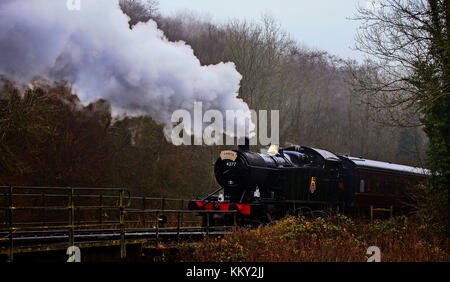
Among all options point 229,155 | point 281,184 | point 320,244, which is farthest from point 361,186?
point 320,244

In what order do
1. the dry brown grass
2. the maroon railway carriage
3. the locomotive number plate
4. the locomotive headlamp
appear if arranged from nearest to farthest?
1. the dry brown grass
2. the locomotive number plate
3. the locomotive headlamp
4. the maroon railway carriage

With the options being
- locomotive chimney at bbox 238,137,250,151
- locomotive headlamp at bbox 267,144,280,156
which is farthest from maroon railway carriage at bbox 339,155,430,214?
locomotive chimney at bbox 238,137,250,151

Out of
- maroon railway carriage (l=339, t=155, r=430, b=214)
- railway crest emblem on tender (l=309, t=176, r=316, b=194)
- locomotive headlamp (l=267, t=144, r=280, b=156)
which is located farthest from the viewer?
maroon railway carriage (l=339, t=155, r=430, b=214)

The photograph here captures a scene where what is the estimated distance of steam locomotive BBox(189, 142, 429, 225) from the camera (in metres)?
14.9

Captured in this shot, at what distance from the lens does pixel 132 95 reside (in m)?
15.1

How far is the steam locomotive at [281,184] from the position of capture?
48.9ft

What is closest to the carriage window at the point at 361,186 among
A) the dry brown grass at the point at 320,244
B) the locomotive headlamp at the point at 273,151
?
the dry brown grass at the point at 320,244

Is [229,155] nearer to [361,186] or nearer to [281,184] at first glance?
[281,184]

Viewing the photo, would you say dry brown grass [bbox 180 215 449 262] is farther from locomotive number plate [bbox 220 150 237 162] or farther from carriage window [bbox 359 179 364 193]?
carriage window [bbox 359 179 364 193]

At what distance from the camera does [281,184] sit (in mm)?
15625

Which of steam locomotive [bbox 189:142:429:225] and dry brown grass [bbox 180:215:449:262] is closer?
Answer: dry brown grass [bbox 180:215:449:262]

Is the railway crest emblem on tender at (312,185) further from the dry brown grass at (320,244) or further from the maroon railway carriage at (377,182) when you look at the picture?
the maroon railway carriage at (377,182)

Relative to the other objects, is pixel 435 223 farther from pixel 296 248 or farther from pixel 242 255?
pixel 242 255

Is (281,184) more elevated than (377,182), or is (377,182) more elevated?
(281,184)
